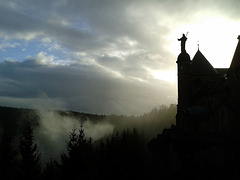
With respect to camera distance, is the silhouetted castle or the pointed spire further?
the pointed spire

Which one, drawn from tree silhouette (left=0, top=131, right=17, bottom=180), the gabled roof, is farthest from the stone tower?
tree silhouette (left=0, top=131, right=17, bottom=180)

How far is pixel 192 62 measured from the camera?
56625 millimetres

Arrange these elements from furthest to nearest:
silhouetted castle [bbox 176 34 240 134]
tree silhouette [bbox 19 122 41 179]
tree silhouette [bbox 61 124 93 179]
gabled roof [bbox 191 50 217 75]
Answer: gabled roof [bbox 191 50 217 75] → silhouetted castle [bbox 176 34 240 134] → tree silhouette [bbox 19 122 41 179] → tree silhouette [bbox 61 124 93 179]

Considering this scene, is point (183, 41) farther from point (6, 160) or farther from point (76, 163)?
point (6, 160)

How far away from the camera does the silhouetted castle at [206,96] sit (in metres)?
35.9

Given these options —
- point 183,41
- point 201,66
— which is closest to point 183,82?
point 201,66

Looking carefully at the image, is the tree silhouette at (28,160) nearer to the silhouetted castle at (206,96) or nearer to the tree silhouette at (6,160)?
the tree silhouette at (6,160)

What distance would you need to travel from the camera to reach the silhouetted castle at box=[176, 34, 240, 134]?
35875mm

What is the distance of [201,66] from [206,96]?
8731mm

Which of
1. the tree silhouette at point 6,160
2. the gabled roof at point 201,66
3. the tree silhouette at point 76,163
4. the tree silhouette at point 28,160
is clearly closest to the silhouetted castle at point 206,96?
the gabled roof at point 201,66

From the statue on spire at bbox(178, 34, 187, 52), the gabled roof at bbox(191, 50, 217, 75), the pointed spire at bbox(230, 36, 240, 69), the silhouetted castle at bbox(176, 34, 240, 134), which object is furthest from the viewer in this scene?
the statue on spire at bbox(178, 34, 187, 52)

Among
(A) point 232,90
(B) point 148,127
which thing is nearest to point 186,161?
(A) point 232,90

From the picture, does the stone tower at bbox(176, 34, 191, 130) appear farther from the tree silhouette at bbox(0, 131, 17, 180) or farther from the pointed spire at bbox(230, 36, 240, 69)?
the tree silhouette at bbox(0, 131, 17, 180)

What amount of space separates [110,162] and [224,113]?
24.7 meters
